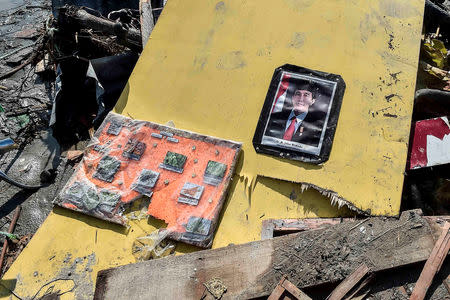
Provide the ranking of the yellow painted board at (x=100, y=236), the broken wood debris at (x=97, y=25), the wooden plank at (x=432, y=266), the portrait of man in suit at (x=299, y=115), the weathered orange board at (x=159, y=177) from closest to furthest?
the wooden plank at (x=432, y=266), the yellow painted board at (x=100, y=236), the weathered orange board at (x=159, y=177), the portrait of man in suit at (x=299, y=115), the broken wood debris at (x=97, y=25)

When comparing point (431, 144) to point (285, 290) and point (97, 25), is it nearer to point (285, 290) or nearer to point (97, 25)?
point (285, 290)

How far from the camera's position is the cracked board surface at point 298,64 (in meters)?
3.28

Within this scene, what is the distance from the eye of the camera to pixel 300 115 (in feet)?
11.3

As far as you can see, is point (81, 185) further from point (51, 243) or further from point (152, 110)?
point (152, 110)

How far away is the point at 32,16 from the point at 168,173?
677 centimetres

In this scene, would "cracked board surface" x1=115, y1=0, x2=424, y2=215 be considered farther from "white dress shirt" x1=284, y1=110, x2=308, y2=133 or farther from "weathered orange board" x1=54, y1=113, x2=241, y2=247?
"white dress shirt" x1=284, y1=110, x2=308, y2=133

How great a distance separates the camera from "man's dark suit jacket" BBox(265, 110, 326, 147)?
132 inches

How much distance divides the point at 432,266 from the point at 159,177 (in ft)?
7.70

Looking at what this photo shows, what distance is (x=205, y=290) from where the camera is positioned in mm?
2592

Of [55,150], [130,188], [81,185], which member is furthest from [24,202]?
[130,188]

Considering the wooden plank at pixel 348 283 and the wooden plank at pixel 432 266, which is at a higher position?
the wooden plank at pixel 432 266

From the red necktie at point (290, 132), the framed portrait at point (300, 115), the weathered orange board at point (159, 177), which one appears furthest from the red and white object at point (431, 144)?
the weathered orange board at point (159, 177)

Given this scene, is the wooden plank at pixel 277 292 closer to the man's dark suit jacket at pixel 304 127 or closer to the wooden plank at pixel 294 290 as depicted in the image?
the wooden plank at pixel 294 290

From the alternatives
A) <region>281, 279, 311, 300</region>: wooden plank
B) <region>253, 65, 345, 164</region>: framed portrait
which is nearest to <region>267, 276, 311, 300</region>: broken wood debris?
<region>281, 279, 311, 300</region>: wooden plank
